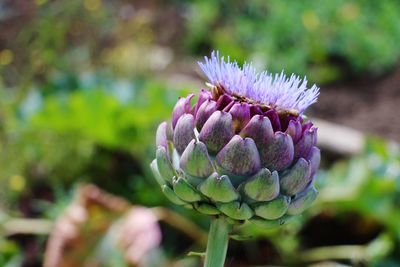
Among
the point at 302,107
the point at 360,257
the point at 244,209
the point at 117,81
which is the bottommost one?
the point at 244,209

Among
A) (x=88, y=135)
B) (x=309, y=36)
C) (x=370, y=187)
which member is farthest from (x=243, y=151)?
(x=309, y=36)

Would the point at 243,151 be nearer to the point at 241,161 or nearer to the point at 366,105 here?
the point at 241,161

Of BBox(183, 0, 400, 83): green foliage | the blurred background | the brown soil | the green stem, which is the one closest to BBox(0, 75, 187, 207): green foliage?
the blurred background

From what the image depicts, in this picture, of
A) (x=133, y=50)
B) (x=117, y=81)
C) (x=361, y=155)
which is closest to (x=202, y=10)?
(x=133, y=50)

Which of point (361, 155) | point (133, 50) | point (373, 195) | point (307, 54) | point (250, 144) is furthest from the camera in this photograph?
point (307, 54)

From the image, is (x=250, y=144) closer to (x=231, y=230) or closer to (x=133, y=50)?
(x=231, y=230)

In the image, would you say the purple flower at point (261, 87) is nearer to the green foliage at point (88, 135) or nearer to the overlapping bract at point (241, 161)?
the overlapping bract at point (241, 161)
